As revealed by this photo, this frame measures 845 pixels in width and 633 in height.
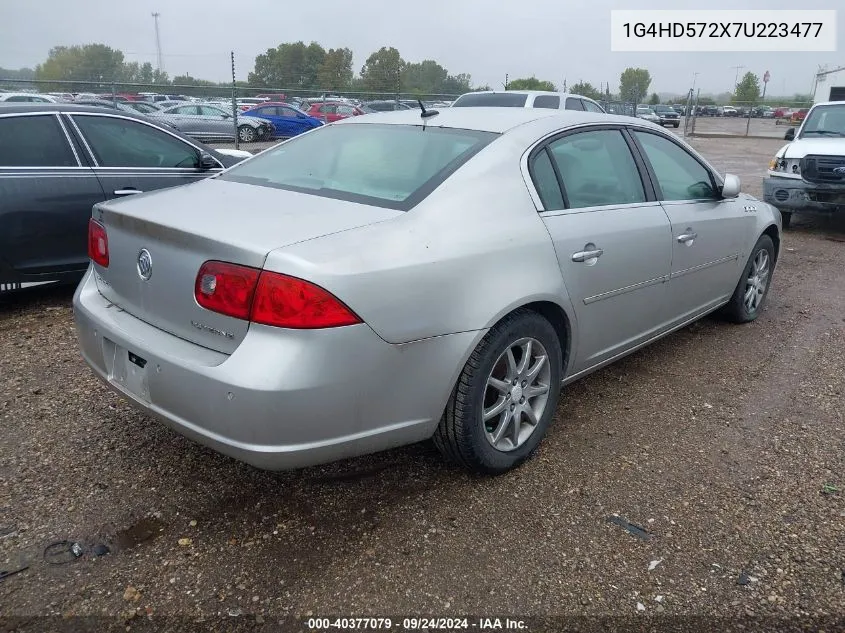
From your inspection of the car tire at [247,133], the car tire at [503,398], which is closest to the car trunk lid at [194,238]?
the car tire at [503,398]

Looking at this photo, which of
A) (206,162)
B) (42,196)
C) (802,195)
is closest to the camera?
(42,196)

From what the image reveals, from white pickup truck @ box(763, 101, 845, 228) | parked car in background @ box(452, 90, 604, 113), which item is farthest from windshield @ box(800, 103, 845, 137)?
parked car in background @ box(452, 90, 604, 113)

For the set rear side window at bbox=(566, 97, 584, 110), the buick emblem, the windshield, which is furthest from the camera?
rear side window at bbox=(566, 97, 584, 110)

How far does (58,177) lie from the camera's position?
15.9 feet

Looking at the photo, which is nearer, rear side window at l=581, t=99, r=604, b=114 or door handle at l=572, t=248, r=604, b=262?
door handle at l=572, t=248, r=604, b=262

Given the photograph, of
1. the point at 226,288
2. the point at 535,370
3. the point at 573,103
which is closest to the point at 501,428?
the point at 535,370

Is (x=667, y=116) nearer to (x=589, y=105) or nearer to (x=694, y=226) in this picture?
(x=589, y=105)

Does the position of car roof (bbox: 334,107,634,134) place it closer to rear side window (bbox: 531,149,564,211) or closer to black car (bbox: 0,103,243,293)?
rear side window (bbox: 531,149,564,211)

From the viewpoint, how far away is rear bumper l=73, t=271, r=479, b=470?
84.9 inches

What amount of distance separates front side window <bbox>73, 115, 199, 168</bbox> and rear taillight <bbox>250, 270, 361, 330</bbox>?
12.0 ft

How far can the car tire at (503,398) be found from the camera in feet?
8.66

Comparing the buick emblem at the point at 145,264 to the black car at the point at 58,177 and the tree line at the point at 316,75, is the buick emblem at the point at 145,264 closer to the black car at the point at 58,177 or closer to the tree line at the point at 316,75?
the black car at the point at 58,177

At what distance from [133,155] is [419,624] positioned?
14.8 ft

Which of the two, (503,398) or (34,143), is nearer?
(503,398)
